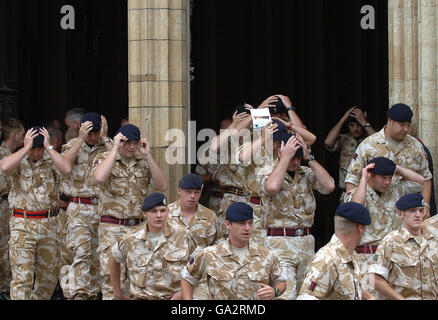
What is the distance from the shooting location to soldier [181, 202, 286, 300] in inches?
326

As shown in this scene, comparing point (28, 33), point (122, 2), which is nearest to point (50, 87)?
point (28, 33)

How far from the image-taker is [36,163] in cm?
1127

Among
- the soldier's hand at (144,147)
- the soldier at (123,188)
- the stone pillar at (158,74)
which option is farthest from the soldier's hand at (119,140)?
the stone pillar at (158,74)

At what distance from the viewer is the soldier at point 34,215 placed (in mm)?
10930

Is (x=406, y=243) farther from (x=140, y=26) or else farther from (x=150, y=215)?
(x=140, y=26)

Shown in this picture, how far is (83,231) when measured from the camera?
1138 cm

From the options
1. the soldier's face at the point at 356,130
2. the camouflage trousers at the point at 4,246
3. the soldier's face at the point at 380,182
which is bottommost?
the camouflage trousers at the point at 4,246

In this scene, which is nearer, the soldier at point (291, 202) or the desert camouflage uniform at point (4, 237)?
the soldier at point (291, 202)

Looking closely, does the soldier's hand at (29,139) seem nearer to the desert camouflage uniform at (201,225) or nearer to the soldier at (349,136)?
the desert camouflage uniform at (201,225)

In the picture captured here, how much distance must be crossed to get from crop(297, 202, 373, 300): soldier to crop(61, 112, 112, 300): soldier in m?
4.27

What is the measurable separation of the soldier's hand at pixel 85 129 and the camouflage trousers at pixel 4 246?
1.87 meters

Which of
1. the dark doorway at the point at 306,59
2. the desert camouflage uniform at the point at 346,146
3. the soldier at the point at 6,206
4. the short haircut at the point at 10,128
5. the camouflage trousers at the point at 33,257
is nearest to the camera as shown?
the camouflage trousers at the point at 33,257

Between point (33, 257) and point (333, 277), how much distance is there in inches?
186

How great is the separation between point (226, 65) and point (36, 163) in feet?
29.1
